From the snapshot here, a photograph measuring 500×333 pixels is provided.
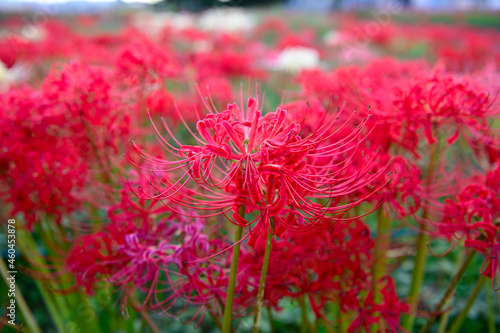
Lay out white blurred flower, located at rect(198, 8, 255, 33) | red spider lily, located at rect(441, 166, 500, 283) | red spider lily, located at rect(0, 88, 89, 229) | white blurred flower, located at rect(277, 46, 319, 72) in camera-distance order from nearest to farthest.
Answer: red spider lily, located at rect(441, 166, 500, 283) → red spider lily, located at rect(0, 88, 89, 229) → white blurred flower, located at rect(277, 46, 319, 72) → white blurred flower, located at rect(198, 8, 255, 33)

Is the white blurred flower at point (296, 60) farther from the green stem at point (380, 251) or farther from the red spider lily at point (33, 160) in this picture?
the red spider lily at point (33, 160)

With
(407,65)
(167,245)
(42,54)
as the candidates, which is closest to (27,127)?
(167,245)

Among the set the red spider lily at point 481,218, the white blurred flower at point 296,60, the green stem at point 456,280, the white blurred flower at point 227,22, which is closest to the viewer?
the red spider lily at point 481,218

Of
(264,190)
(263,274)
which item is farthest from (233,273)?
(264,190)

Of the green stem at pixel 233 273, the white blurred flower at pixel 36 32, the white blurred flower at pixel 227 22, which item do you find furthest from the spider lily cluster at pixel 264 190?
the white blurred flower at pixel 227 22

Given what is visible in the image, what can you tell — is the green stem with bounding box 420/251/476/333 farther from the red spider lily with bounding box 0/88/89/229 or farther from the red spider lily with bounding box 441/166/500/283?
the red spider lily with bounding box 0/88/89/229

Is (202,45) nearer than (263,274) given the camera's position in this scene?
No

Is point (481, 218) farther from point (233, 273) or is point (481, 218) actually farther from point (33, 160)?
point (33, 160)

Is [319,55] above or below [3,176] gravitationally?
above

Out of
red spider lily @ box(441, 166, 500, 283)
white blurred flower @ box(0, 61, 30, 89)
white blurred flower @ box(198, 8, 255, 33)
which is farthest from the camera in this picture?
white blurred flower @ box(198, 8, 255, 33)

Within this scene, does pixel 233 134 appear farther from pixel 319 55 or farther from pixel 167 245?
pixel 319 55

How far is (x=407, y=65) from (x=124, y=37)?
8.22ft

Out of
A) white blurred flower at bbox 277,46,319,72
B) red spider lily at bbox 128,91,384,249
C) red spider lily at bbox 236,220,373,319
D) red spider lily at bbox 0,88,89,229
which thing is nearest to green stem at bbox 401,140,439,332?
red spider lily at bbox 236,220,373,319

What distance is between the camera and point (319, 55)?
13.3 ft
